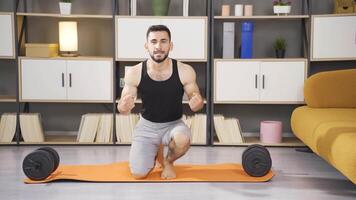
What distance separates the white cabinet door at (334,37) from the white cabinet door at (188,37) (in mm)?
993

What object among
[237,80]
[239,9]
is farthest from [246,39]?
[237,80]

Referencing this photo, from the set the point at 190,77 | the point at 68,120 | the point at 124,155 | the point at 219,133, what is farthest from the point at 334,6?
the point at 68,120

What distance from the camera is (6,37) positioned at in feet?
15.9

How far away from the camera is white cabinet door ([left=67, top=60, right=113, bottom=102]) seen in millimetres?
4859

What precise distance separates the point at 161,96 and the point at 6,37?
1.91 metres

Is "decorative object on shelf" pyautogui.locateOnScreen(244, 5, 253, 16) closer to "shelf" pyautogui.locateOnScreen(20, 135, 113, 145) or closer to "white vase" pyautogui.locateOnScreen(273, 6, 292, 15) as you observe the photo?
"white vase" pyautogui.locateOnScreen(273, 6, 292, 15)

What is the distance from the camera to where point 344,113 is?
403cm

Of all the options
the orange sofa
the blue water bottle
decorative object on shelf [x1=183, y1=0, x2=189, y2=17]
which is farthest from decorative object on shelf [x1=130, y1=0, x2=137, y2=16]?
the orange sofa

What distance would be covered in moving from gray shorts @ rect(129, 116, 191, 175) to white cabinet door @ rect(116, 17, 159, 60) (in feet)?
3.99

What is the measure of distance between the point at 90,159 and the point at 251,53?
1792 millimetres

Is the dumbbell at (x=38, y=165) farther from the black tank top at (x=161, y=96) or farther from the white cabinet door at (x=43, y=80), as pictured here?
the white cabinet door at (x=43, y=80)

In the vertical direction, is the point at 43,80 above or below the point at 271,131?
above

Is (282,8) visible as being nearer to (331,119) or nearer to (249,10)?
(249,10)

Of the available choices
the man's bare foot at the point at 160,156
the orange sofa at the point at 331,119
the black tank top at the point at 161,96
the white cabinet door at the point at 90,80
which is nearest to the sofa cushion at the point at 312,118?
the orange sofa at the point at 331,119
